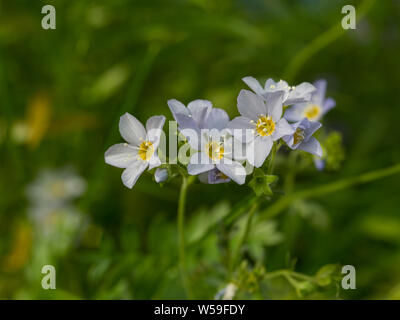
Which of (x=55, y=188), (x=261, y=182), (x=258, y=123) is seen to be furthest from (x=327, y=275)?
(x=55, y=188)

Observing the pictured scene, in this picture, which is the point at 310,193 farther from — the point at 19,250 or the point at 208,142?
the point at 19,250

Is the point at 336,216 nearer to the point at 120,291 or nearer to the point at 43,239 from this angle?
the point at 120,291

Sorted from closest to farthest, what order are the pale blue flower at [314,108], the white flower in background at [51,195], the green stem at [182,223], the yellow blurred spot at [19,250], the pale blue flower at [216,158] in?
the pale blue flower at [216,158]
the green stem at [182,223]
the pale blue flower at [314,108]
the yellow blurred spot at [19,250]
the white flower in background at [51,195]

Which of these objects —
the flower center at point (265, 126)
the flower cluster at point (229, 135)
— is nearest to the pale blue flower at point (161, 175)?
the flower cluster at point (229, 135)

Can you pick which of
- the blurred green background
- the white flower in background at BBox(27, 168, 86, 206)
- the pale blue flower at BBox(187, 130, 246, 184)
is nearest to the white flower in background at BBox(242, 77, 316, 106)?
the pale blue flower at BBox(187, 130, 246, 184)

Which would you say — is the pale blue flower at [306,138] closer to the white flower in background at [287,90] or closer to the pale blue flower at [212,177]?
the white flower in background at [287,90]

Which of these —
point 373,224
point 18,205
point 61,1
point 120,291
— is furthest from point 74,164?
point 373,224

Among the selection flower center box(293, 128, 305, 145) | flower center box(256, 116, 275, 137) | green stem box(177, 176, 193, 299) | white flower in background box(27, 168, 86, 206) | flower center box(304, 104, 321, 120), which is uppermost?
white flower in background box(27, 168, 86, 206)

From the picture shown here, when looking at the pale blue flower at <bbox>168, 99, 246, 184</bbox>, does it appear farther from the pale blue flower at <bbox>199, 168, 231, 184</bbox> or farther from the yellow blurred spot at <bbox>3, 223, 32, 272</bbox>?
the yellow blurred spot at <bbox>3, 223, 32, 272</bbox>
